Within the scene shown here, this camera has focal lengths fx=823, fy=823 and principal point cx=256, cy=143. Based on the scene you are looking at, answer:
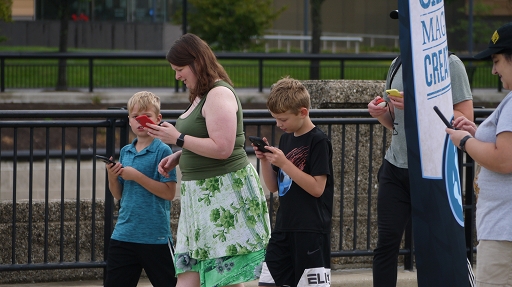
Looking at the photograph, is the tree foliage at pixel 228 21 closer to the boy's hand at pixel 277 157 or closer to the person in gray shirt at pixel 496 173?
the boy's hand at pixel 277 157

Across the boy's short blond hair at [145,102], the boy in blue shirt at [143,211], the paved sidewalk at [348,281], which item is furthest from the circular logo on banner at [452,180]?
the paved sidewalk at [348,281]

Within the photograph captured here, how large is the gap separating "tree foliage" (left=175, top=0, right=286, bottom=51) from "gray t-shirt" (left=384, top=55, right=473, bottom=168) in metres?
14.0

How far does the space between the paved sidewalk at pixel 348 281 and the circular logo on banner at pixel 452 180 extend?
9.04 feet

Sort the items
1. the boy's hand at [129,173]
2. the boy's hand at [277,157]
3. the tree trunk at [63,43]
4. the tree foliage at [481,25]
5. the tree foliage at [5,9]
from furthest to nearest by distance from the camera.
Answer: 1. the tree foliage at [481,25]
2. the tree trunk at [63,43]
3. the tree foliage at [5,9]
4. the boy's hand at [129,173]
5. the boy's hand at [277,157]

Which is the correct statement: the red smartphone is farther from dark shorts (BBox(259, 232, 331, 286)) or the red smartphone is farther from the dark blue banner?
the dark blue banner

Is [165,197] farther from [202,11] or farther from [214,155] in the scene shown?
[202,11]

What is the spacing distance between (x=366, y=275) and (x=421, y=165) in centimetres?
308

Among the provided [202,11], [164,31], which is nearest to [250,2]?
[202,11]

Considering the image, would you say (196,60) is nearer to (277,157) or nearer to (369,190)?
(277,157)

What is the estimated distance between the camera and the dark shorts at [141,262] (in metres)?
4.61

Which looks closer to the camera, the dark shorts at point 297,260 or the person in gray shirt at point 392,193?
the dark shorts at point 297,260

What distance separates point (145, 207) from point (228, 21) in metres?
14.6

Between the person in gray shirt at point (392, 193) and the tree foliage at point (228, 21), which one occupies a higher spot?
the tree foliage at point (228, 21)

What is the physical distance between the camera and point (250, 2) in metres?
19.3
